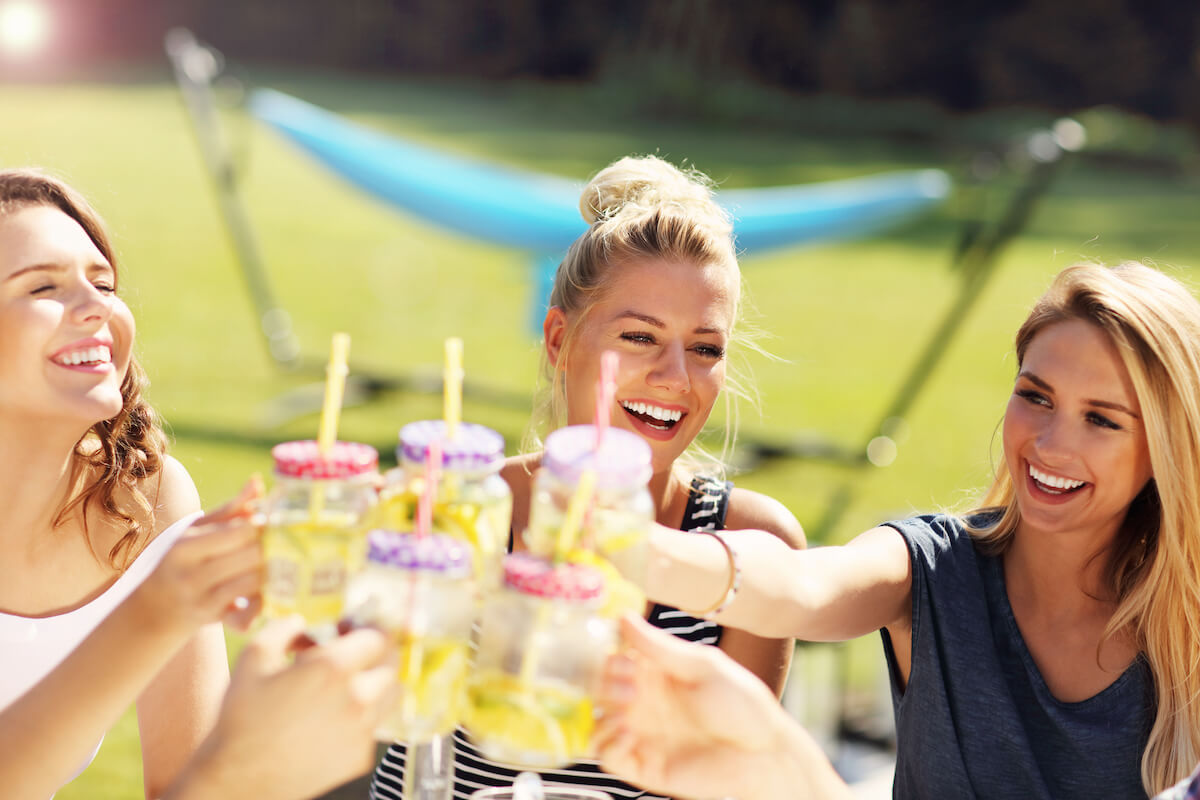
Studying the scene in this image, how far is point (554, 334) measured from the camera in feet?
6.63

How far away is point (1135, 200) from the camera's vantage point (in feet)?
45.6

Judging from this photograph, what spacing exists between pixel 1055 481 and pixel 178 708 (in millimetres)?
1222

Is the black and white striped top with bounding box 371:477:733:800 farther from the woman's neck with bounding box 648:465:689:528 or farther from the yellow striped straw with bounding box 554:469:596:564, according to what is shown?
the yellow striped straw with bounding box 554:469:596:564

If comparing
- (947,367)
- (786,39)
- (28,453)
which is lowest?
(28,453)

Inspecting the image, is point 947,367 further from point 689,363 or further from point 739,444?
point 689,363

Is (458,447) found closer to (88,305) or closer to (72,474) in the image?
(88,305)

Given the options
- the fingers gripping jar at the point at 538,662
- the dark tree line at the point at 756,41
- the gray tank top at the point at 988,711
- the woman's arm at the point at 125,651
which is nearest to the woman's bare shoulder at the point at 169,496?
the woman's arm at the point at 125,651

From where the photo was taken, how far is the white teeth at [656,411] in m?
1.77

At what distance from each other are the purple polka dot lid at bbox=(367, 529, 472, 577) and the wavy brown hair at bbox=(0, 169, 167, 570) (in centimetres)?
85

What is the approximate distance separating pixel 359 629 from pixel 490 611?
0.36ft

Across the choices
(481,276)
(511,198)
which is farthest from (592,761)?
(481,276)

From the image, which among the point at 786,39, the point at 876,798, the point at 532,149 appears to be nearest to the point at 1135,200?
the point at 786,39

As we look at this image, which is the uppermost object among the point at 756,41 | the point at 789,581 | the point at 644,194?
the point at 756,41

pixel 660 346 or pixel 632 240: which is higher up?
pixel 632 240
